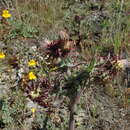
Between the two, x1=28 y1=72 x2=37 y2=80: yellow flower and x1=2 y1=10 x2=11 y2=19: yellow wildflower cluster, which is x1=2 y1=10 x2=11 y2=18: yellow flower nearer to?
x1=2 y1=10 x2=11 y2=19: yellow wildflower cluster

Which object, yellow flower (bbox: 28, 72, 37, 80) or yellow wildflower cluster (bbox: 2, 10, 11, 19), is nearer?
yellow flower (bbox: 28, 72, 37, 80)

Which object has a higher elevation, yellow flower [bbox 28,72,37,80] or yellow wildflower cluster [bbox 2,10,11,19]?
yellow wildflower cluster [bbox 2,10,11,19]

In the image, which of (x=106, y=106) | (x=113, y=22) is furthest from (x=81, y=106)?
(x=113, y=22)

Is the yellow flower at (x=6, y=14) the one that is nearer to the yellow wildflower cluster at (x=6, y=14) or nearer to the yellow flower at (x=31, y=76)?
the yellow wildflower cluster at (x=6, y=14)

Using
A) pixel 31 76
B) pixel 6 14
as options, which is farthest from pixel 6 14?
pixel 31 76

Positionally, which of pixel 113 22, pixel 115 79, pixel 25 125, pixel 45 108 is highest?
pixel 113 22

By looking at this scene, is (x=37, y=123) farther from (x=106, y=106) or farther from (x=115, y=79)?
(x=115, y=79)

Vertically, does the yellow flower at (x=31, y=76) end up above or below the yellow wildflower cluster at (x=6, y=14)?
below

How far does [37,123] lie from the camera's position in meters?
2.53

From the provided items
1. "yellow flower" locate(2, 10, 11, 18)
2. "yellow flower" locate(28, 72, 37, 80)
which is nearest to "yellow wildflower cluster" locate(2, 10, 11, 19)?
"yellow flower" locate(2, 10, 11, 18)

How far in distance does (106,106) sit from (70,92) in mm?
711

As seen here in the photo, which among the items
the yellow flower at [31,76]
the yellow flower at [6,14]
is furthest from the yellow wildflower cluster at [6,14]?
the yellow flower at [31,76]

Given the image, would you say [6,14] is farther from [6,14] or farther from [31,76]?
[31,76]

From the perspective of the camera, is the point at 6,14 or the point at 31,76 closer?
the point at 31,76
